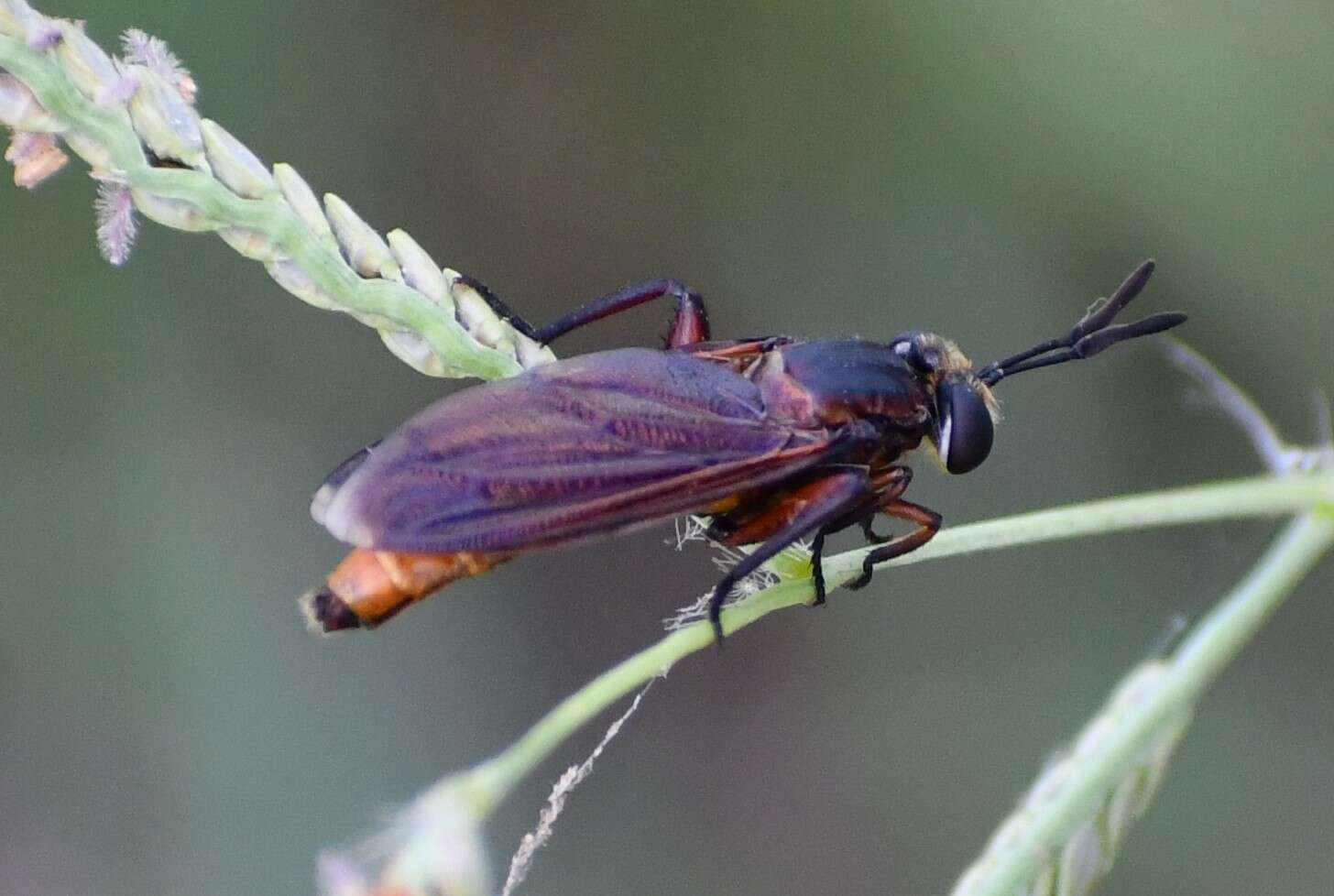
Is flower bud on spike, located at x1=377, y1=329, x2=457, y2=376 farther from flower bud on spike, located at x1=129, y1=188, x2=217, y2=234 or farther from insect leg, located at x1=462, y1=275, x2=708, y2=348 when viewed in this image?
insect leg, located at x1=462, y1=275, x2=708, y2=348

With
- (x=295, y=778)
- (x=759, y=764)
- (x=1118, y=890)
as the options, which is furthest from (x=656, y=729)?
(x=1118, y=890)

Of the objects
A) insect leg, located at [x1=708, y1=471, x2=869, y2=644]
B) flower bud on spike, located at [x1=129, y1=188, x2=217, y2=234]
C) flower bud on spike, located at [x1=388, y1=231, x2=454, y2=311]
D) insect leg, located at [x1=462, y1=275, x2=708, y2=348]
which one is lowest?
insect leg, located at [x1=708, y1=471, x2=869, y2=644]

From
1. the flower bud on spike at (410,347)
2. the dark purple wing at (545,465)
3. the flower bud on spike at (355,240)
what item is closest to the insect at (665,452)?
the dark purple wing at (545,465)

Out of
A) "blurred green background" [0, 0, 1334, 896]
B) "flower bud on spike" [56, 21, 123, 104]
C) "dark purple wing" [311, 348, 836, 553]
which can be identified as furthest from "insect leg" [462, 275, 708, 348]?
"blurred green background" [0, 0, 1334, 896]

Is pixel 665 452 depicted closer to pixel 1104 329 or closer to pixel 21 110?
pixel 1104 329

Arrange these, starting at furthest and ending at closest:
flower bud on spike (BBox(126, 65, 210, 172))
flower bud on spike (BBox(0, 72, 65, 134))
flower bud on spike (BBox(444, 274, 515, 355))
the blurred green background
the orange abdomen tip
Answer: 1. the blurred green background
2. the orange abdomen tip
3. flower bud on spike (BBox(444, 274, 515, 355))
4. flower bud on spike (BBox(126, 65, 210, 172))
5. flower bud on spike (BBox(0, 72, 65, 134))

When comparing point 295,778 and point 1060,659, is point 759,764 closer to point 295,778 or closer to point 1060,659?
point 1060,659

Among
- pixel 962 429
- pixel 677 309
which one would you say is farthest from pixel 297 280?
pixel 962 429
